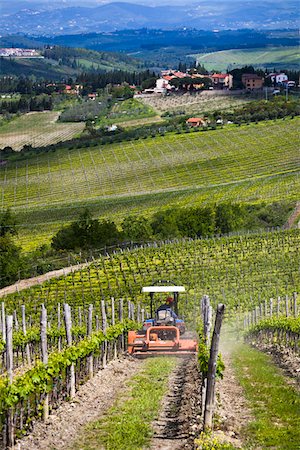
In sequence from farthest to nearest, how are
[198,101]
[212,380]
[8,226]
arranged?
[198,101] → [8,226] → [212,380]

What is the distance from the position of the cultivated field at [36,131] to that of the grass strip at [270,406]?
122 meters

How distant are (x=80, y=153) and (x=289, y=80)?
70.5 metres

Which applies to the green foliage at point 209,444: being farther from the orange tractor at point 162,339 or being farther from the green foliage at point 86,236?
the green foliage at point 86,236

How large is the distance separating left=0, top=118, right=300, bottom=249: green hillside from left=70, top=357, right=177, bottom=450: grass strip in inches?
2291

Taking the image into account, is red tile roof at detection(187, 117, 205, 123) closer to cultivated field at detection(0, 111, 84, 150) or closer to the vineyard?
cultivated field at detection(0, 111, 84, 150)

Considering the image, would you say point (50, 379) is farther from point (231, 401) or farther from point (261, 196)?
point (261, 196)

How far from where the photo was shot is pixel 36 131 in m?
154

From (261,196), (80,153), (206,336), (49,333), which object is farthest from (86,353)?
(80,153)

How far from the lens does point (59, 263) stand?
60750 millimetres

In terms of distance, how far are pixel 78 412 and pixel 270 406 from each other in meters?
2.98

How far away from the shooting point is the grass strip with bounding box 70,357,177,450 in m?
12.4

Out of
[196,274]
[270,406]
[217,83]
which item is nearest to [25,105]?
[217,83]

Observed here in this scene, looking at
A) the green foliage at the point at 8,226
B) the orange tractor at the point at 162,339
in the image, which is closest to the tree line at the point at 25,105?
the green foliage at the point at 8,226

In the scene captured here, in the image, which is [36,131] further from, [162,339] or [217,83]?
[162,339]
